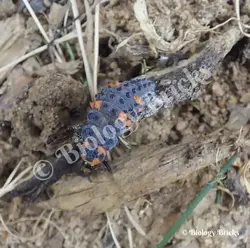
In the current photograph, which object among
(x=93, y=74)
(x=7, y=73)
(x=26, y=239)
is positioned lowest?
(x=26, y=239)

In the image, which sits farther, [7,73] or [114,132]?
[7,73]

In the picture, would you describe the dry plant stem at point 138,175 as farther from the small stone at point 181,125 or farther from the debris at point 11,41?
the debris at point 11,41

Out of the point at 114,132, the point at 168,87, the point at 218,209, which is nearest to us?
the point at 114,132

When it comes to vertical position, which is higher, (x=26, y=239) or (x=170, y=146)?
(x=170, y=146)

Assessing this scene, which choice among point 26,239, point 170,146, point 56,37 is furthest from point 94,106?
point 26,239

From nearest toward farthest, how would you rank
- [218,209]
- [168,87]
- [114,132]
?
[114,132] < [168,87] < [218,209]

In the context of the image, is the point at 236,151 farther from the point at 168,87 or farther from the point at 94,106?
the point at 94,106

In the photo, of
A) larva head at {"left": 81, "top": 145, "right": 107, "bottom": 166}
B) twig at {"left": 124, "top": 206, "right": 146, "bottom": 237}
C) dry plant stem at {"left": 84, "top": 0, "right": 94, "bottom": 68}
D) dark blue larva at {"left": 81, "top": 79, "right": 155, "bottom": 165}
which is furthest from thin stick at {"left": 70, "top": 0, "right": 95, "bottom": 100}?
twig at {"left": 124, "top": 206, "right": 146, "bottom": 237}

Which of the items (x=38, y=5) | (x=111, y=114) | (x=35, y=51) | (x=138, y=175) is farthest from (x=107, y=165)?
(x=38, y=5)
